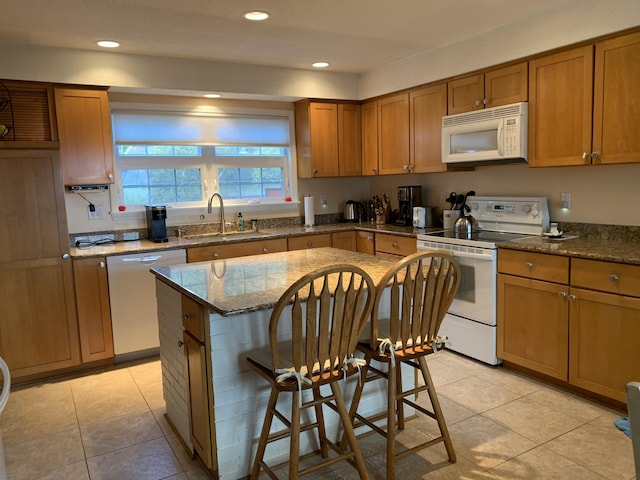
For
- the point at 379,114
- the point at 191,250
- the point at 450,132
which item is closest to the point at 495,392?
the point at 450,132

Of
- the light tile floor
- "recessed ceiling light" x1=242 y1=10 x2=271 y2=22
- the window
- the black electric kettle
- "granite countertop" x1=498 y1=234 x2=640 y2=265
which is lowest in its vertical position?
the light tile floor

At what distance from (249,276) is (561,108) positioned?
225 centimetres

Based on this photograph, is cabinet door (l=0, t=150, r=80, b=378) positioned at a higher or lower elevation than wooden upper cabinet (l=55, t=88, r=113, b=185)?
lower

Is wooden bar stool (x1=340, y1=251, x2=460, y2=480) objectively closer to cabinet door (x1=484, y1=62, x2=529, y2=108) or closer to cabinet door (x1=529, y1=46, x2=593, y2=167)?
cabinet door (x1=529, y1=46, x2=593, y2=167)

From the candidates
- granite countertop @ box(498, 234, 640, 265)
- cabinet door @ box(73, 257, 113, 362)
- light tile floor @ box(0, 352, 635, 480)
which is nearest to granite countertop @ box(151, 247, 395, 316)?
light tile floor @ box(0, 352, 635, 480)

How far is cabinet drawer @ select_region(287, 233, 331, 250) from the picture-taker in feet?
14.4

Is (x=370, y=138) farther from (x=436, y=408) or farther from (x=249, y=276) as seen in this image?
(x=436, y=408)

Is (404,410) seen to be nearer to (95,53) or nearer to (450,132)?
(450,132)

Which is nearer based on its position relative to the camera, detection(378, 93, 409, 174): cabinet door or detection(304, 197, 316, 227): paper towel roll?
detection(378, 93, 409, 174): cabinet door

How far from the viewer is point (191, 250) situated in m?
3.88

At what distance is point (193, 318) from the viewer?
2.14 m

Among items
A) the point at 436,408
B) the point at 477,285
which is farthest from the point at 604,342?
the point at 436,408

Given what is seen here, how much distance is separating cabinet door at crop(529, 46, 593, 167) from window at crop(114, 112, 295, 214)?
248 cm

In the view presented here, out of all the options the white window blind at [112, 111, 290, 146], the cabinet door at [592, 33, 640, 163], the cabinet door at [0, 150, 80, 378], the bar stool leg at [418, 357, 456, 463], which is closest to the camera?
the bar stool leg at [418, 357, 456, 463]
